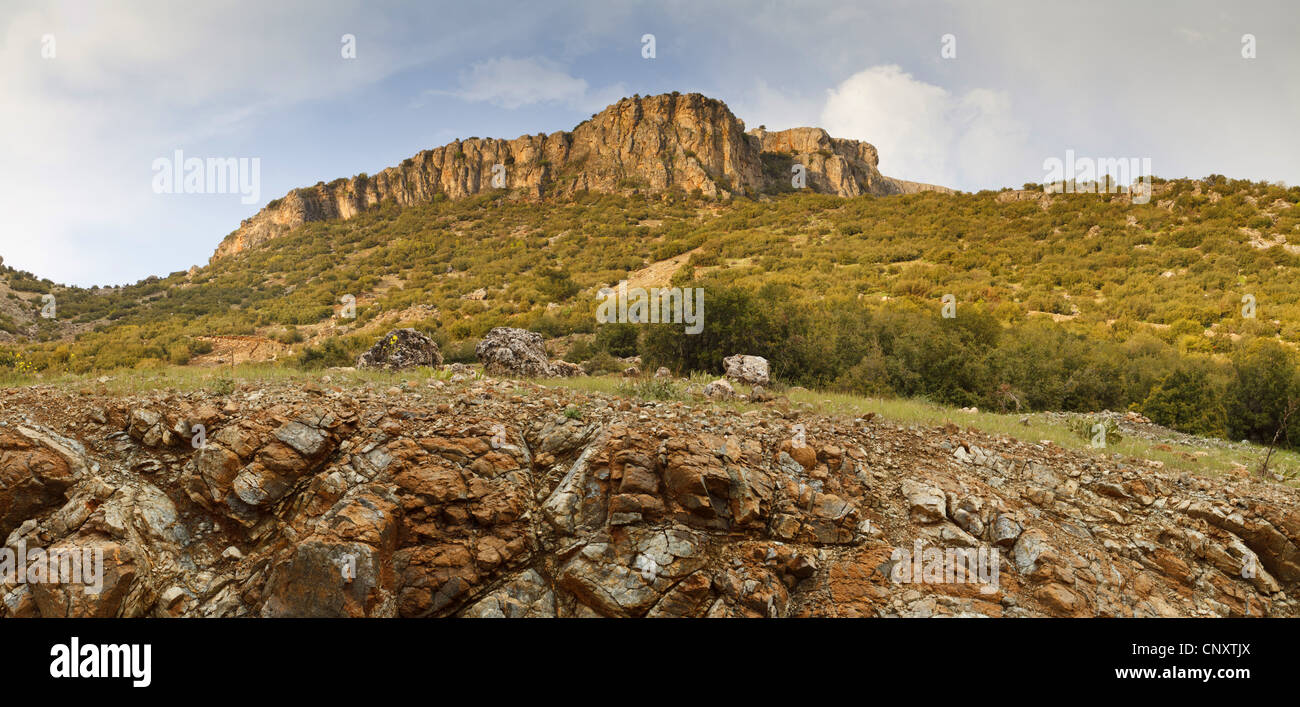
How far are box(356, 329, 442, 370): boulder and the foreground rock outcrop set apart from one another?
3.51 meters

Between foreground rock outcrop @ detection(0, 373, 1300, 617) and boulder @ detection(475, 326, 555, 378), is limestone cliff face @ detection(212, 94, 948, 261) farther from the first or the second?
foreground rock outcrop @ detection(0, 373, 1300, 617)

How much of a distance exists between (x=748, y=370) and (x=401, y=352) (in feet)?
22.8

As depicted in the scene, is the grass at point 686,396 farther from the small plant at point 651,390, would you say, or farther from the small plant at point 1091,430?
the small plant at point 1091,430

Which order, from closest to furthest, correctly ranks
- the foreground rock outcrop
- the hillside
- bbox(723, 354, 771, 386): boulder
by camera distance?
1. the foreground rock outcrop
2. bbox(723, 354, 771, 386): boulder
3. the hillside

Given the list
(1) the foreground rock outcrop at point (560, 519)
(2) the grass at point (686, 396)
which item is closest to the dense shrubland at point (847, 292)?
(2) the grass at point (686, 396)

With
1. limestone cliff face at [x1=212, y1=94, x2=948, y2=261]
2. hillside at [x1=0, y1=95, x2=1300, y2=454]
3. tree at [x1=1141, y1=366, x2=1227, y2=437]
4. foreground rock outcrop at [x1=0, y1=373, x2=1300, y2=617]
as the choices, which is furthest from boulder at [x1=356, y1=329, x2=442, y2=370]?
limestone cliff face at [x1=212, y1=94, x2=948, y2=261]

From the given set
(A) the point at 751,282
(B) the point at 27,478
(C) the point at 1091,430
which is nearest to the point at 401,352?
(B) the point at 27,478

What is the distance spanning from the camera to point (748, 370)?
33.5 ft

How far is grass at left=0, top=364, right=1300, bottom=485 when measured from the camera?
21.3 feet

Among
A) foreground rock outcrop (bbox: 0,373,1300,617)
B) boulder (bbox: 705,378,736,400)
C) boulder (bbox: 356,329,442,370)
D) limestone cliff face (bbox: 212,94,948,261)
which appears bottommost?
foreground rock outcrop (bbox: 0,373,1300,617)

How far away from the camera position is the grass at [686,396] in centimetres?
648

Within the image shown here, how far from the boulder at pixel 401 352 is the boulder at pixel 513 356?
101cm

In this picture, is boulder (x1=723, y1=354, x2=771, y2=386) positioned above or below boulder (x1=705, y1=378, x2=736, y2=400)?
above

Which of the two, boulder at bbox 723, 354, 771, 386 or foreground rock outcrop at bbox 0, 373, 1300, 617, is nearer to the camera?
foreground rock outcrop at bbox 0, 373, 1300, 617
